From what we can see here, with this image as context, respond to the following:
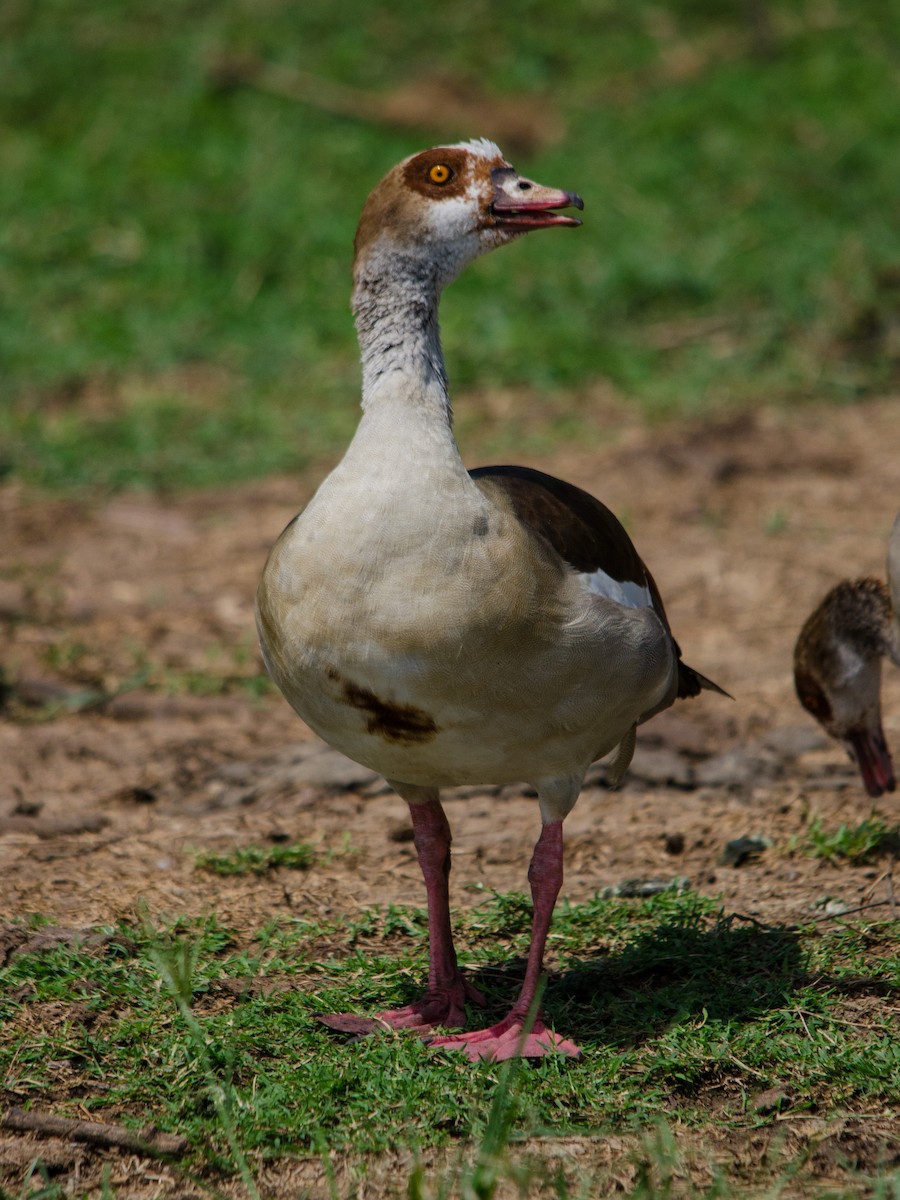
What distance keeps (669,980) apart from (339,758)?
1.79 m

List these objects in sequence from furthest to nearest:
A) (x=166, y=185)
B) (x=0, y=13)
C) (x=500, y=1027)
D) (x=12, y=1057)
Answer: (x=0, y=13)
(x=166, y=185)
(x=500, y=1027)
(x=12, y=1057)

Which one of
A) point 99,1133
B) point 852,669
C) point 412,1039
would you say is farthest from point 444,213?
point 852,669

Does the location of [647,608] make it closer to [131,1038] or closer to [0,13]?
[131,1038]

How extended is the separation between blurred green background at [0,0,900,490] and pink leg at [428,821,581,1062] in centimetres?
456


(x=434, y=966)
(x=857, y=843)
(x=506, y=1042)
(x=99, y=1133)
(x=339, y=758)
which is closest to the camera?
(x=99, y=1133)

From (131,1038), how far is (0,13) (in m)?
11.9

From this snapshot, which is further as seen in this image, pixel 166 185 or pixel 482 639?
pixel 166 185

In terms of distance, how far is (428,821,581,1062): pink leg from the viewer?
343 cm

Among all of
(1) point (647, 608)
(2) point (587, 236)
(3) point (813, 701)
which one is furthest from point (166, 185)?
(1) point (647, 608)

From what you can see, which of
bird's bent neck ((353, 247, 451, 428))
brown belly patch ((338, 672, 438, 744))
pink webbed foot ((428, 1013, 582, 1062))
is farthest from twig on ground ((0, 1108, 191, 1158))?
bird's bent neck ((353, 247, 451, 428))

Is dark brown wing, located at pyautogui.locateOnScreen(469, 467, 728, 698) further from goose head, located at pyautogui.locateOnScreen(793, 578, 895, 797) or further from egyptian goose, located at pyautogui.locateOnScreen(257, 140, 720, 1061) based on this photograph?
goose head, located at pyautogui.locateOnScreen(793, 578, 895, 797)

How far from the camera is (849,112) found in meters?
11.3

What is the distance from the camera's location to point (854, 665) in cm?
516

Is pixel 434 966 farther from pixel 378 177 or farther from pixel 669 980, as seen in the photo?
pixel 378 177
